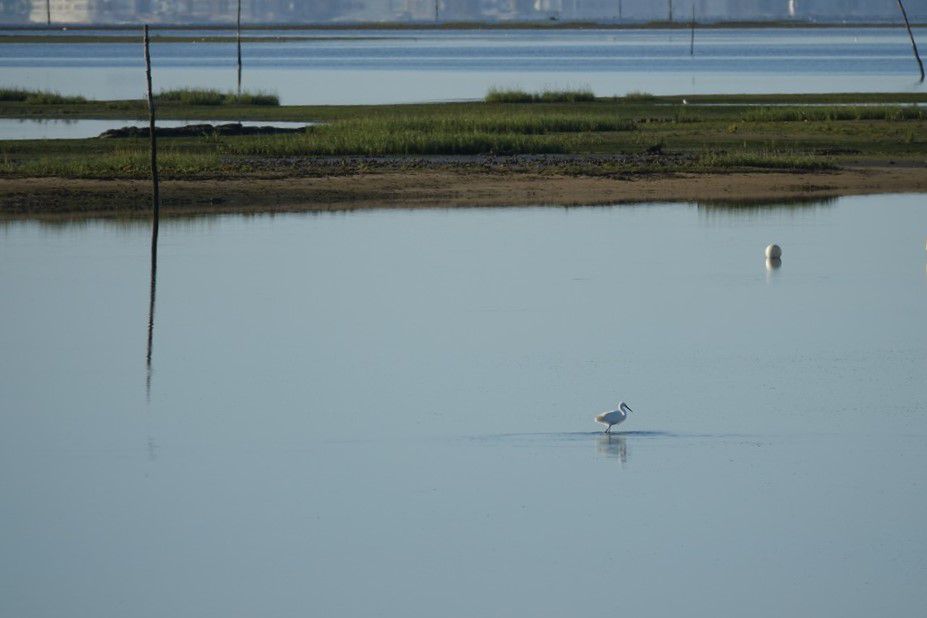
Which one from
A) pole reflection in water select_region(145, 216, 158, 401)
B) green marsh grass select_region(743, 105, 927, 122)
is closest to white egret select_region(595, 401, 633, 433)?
pole reflection in water select_region(145, 216, 158, 401)

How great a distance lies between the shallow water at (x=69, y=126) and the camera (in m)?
38.1

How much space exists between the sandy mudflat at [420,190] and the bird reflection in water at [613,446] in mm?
14802

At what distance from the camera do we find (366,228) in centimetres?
2409

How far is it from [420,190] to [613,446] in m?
16.5

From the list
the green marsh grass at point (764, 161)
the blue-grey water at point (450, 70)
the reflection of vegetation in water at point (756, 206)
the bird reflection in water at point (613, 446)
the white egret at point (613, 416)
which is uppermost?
the blue-grey water at point (450, 70)

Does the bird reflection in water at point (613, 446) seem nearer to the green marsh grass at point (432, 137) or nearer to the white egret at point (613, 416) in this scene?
the white egret at point (613, 416)

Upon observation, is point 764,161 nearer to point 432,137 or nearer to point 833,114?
point 432,137

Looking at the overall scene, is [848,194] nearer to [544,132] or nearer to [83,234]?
[544,132]

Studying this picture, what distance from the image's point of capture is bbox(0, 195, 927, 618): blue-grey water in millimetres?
9367

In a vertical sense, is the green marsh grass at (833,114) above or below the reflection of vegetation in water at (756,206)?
above

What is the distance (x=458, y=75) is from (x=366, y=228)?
50.3 m

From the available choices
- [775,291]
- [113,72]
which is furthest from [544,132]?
[113,72]

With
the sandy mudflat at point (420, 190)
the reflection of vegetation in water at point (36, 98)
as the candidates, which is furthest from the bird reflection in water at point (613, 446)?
the reflection of vegetation in water at point (36, 98)

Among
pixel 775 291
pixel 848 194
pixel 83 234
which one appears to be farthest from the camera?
pixel 848 194
